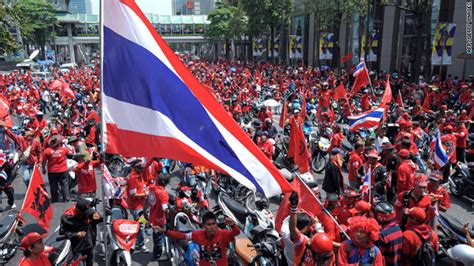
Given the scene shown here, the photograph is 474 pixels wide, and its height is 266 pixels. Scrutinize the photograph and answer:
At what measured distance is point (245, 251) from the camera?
592 centimetres

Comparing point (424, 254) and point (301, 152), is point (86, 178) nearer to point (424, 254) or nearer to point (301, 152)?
point (301, 152)

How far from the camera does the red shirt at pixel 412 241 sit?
185 inches

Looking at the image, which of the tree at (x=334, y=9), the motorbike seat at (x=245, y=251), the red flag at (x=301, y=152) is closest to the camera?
the motorbike seat at (x=245, y=251)

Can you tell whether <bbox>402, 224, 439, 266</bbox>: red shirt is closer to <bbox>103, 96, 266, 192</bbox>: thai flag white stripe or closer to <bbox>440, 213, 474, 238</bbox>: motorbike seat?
<bbox>440, 213, 474, 238</bbox>: motorbike seat

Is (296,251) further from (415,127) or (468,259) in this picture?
(415,127)

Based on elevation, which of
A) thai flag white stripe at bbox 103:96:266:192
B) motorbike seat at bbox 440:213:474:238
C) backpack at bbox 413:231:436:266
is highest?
thai flag white stripe at bbox 103:96:266:192

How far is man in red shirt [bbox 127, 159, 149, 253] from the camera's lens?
7043mm

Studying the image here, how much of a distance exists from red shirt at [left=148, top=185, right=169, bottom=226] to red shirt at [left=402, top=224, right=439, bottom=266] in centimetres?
350

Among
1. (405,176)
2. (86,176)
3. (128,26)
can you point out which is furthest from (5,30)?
(405,176)

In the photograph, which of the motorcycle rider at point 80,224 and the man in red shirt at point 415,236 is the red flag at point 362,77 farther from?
the motorcycle rider at point 80,224

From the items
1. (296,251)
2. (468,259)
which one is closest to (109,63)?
(296,251)

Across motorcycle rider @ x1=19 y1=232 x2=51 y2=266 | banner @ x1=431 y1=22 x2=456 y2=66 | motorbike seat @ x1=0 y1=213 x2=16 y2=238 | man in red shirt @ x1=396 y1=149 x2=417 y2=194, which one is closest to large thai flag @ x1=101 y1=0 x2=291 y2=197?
motorcycle rider @ x1=19 y1=232 x2=51 y2=266

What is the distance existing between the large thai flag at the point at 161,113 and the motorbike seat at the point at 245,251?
2.17 meters

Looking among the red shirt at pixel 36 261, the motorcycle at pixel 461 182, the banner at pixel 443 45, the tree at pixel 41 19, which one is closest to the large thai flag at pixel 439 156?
the motorcycle at pixel 461 182
